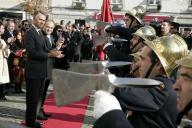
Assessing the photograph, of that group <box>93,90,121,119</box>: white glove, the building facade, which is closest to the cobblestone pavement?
<box>93,90,121,119</box>: white glove

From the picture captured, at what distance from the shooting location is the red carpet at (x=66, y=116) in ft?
23.4

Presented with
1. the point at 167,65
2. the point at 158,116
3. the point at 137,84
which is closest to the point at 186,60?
the point at 137,84

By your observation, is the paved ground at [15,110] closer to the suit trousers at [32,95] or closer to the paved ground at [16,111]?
the paved ground at [16,111]

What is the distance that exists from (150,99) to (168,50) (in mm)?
635

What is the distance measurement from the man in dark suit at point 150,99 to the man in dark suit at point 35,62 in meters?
3.30

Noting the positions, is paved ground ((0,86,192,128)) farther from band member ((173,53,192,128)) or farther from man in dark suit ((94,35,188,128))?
band member ((173,53,192,128))

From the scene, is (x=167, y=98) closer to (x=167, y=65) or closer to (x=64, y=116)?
(x=167, y=65)

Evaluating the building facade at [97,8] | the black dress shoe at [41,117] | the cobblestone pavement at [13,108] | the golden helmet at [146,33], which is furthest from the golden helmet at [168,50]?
the building facade at [97,8]

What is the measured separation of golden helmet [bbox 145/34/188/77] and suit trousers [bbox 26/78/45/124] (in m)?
3.48

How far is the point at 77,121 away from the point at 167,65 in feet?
15.2

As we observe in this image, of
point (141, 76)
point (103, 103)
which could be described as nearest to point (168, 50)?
point (141, 76)

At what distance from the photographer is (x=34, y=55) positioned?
630cm

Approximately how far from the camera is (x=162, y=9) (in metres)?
35.9

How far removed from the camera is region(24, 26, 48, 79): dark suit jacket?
20.8ft
